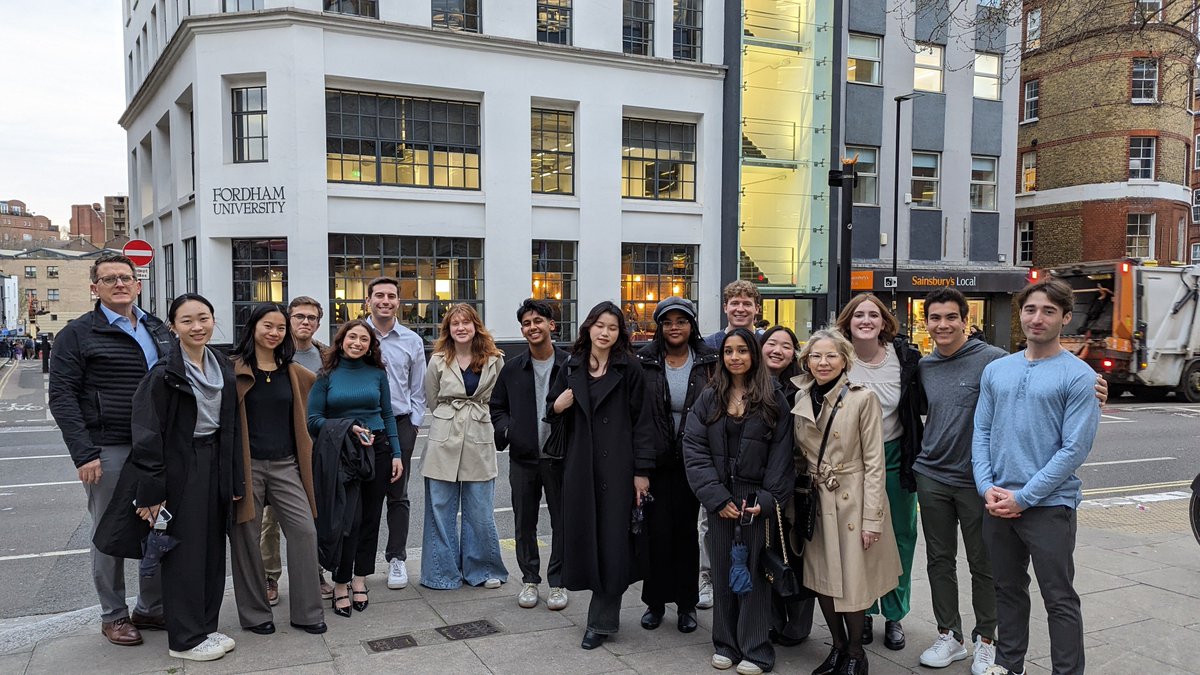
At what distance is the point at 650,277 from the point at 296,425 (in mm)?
18237

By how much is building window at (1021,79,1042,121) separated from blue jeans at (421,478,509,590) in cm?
3444

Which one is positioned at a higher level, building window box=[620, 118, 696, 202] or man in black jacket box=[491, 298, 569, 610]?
building window box=[620, 118, 696, 202]

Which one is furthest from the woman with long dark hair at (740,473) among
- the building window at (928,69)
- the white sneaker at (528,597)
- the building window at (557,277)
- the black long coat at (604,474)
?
the building window at (928,69)

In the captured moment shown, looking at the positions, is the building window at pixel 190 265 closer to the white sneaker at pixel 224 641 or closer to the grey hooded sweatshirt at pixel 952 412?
the white sneaker at pixel 224 641

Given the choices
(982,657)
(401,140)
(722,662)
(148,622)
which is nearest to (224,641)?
(148,622)

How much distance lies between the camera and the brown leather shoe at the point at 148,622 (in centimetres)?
482

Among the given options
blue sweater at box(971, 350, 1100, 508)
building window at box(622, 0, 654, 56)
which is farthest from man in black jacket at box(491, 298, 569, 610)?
building window at box(622, 0, 654, 56)

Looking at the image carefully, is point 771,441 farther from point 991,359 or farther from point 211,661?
point 211,661

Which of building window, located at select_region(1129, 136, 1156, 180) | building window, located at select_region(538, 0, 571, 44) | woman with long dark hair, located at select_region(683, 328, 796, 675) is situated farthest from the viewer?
building window, located at select_region(1129, 136, 1156, 180)

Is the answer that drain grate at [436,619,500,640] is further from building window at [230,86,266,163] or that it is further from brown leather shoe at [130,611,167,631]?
building window at [230,86,266,163]

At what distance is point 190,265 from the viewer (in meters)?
20.7

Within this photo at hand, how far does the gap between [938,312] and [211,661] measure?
14.7 feet

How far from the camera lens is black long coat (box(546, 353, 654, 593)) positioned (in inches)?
184

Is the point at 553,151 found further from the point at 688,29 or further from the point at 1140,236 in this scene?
the point at 1140,236
